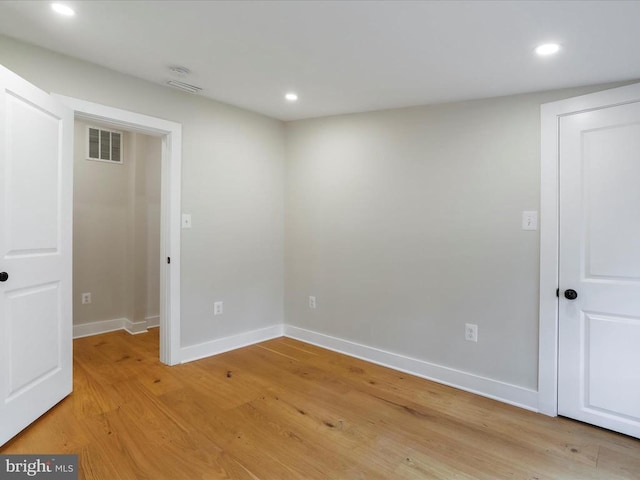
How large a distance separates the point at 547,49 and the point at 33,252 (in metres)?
3.12

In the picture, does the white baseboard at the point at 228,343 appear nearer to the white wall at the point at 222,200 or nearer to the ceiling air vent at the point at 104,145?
the white wall at the point at 222,200

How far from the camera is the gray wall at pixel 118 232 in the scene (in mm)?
3873

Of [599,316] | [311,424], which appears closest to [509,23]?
[599,316]

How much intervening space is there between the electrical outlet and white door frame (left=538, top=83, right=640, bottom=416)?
42 cm

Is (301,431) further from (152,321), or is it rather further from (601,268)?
(152,321)

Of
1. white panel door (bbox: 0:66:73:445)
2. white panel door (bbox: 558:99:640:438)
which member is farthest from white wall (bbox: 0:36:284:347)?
white panel door (bbox: 558:99:640:438)

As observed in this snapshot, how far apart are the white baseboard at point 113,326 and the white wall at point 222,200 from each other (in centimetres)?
124

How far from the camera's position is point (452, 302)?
2799 millimetres

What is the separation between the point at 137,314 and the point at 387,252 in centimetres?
288

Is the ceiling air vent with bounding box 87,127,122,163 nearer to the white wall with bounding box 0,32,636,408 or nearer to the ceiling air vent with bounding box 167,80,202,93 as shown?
the white wall with bounding box 0,32,636,408

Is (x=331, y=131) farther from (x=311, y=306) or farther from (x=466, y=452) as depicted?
(x=466, y=452)

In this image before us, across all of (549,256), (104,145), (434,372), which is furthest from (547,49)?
(104,145)

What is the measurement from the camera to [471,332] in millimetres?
2713

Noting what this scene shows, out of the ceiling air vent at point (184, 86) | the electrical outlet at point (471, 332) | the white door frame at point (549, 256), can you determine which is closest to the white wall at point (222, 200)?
the ceiling air vent at point (184, 86)
